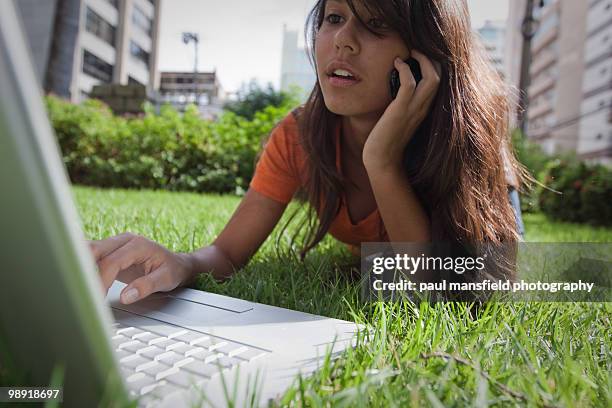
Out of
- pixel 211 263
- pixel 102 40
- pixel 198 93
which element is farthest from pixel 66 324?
pixel 102 40

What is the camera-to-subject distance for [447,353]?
2.46 ft

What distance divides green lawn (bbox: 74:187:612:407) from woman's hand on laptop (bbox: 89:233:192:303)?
17 cm

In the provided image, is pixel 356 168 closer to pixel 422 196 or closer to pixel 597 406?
pixel 422 196

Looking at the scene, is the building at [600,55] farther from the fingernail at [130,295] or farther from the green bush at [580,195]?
the fingernail at [130,295]

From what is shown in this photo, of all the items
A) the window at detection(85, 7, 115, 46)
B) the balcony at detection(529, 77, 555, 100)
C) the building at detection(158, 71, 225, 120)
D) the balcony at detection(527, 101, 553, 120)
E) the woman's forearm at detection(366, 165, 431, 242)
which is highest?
the balcony at detection(529, 77, 555, 100)

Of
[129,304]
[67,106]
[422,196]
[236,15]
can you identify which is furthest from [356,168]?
[67,106]

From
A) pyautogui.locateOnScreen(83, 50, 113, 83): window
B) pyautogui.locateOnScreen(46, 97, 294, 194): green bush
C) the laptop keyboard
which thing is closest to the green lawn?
the laptop keyboard

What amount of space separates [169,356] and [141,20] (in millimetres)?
11238

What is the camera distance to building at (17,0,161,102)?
7934 millimetres

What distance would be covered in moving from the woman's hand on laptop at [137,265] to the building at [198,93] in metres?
5.79

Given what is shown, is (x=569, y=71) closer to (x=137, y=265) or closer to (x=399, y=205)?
(x=399, y=205)

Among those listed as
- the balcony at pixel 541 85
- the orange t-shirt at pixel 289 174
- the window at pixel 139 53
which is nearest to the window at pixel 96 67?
the window at pixel 139 53

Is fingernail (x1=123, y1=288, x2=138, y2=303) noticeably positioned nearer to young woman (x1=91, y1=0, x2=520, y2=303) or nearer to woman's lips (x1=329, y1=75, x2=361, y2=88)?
young woman (x1=91, y1=0, x2=520, y2=303)

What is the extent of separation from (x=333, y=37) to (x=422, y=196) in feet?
1.76
